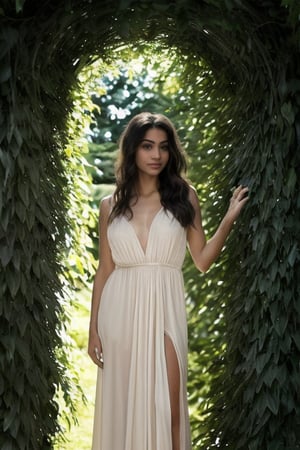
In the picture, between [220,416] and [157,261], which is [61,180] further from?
[220,416]

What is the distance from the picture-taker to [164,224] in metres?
4.10

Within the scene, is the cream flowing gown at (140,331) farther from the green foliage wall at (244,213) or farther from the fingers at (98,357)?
the green foliage wall at (244,213)

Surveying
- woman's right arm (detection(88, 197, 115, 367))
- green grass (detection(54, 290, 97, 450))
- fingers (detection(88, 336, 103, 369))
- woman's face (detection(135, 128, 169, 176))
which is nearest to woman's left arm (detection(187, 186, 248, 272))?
woman's face (detection(135, 128, 169, 176))

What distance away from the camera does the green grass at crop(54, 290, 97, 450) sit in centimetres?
527

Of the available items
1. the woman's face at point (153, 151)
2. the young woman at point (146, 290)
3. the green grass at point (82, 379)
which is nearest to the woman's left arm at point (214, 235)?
the young woman at point (146, 290)

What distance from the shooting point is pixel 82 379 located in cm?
809

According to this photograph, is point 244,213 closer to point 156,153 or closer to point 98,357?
point 156,153

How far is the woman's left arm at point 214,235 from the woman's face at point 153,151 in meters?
0.21

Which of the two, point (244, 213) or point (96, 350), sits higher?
point (244, 213)

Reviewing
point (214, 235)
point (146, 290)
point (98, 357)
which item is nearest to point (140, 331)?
point (146, 290)

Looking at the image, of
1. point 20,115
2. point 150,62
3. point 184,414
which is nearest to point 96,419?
point 184,414

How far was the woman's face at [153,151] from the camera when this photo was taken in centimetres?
415

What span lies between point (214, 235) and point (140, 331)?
1.73 feet

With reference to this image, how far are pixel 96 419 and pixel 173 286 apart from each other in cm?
73
